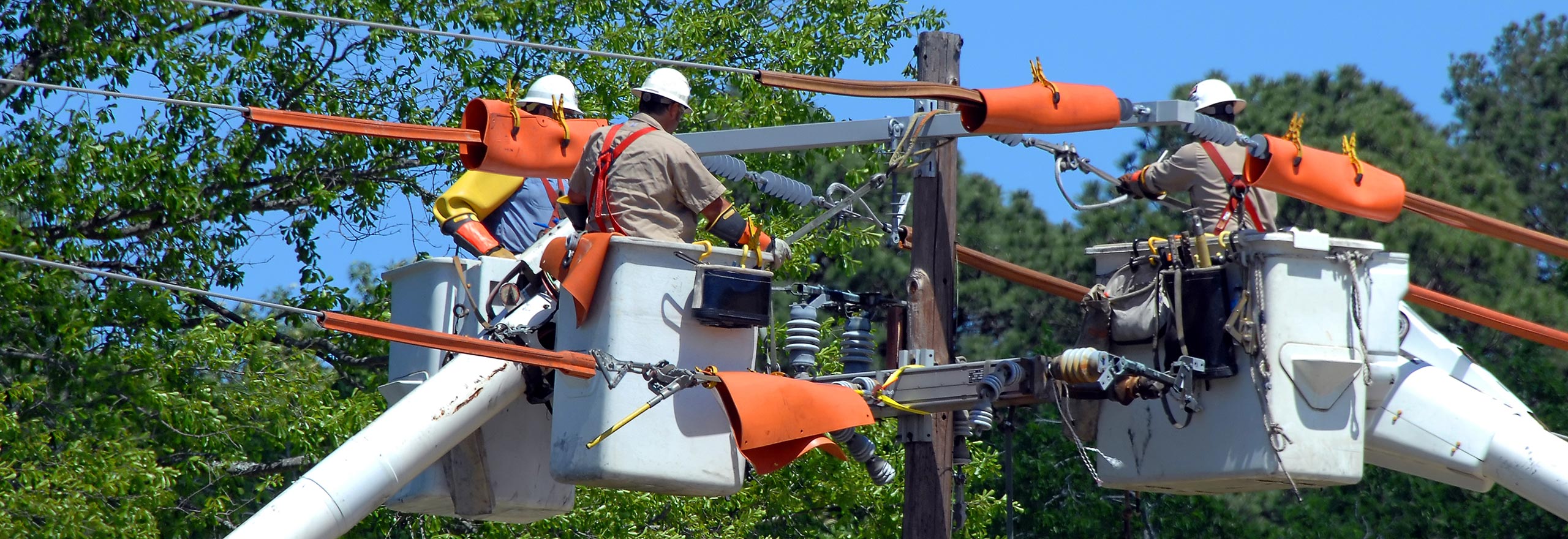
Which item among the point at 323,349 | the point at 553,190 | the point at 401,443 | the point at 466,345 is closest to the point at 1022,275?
the point at 553,190

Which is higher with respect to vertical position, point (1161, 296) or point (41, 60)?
point (41, 60)

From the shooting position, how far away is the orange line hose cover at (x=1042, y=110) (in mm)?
9469

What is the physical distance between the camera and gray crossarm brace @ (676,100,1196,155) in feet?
31.3

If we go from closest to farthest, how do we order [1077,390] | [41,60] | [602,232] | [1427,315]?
[602,232] < [1077,390] < [41,60] < [1427,315]

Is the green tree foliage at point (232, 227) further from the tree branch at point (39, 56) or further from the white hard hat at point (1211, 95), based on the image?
the white hard hat at point (1211, 95)

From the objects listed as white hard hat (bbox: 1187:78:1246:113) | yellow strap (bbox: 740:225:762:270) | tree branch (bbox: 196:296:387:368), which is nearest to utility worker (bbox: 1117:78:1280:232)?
white hard hat (bbox: 1187:78:1246:113)

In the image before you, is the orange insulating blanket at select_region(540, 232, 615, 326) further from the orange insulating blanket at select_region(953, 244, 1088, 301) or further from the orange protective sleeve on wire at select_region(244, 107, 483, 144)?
the orange insulating blanket at select_region(953, 244, 1088, 301)

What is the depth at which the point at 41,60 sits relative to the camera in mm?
16375

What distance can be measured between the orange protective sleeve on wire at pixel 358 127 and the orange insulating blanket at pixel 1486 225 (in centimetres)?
472

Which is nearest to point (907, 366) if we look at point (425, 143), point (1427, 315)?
point (425, 143)

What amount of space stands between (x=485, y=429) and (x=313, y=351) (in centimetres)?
738

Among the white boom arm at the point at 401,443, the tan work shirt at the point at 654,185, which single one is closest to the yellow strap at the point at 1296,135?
the tan work shirt at the point at 654,185

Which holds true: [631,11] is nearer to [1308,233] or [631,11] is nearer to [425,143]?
[425,143]

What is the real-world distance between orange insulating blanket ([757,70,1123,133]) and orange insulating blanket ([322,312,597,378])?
1541 millimetres
